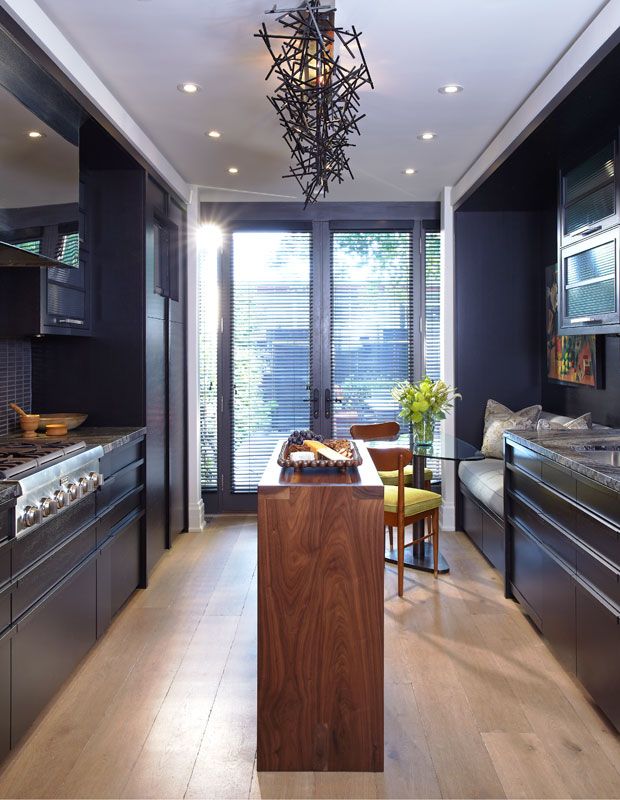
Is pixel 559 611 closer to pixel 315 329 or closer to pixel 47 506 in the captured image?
pixel 47 506

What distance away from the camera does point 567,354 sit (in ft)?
15.9

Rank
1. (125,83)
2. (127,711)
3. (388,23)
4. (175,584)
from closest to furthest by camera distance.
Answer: (127,711)
(388,23)
(125,83)
(175,584)

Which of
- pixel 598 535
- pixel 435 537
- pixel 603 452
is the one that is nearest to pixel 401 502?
pixel 435 537

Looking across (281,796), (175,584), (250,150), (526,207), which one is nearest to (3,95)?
(250,150)

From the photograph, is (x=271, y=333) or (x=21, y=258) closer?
(x=21, y=258)

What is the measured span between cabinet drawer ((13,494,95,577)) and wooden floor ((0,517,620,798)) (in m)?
0.63

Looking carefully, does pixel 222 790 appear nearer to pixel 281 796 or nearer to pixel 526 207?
pixel 281 796

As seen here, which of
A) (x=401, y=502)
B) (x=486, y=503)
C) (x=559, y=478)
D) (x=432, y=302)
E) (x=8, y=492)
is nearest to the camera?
(x=8, y=492)

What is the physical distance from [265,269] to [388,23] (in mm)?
3188

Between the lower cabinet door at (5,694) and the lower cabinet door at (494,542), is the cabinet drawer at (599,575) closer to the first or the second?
the lower cabinet door at (494,542)

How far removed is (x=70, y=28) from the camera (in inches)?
112

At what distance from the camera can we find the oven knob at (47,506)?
2477 mm

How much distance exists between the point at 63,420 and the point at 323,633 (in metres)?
2.12

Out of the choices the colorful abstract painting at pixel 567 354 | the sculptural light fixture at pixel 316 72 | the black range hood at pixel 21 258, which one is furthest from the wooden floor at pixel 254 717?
the sculptural light fixture at pixel 316 72
